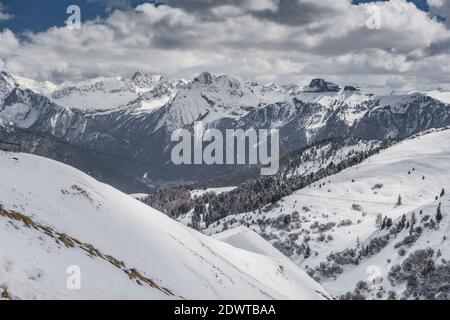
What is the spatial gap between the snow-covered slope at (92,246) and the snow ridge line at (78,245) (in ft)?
0.27

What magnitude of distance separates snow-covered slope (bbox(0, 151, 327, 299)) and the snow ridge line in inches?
3.2

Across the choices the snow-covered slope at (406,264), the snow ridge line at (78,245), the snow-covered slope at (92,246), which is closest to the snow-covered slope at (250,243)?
the snow-covered slope at (406,264)

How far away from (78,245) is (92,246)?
6.69ft

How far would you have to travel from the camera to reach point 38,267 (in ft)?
76.8

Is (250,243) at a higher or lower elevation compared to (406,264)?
higher

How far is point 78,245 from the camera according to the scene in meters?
30.5

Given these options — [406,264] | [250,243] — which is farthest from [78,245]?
[406,264]

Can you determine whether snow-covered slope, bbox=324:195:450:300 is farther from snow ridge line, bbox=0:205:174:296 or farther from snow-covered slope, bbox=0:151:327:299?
snow ridge line, bbox=0:205:174:296

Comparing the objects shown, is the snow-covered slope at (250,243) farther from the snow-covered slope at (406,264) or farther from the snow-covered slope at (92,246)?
the snow-covered slope at (92,246)

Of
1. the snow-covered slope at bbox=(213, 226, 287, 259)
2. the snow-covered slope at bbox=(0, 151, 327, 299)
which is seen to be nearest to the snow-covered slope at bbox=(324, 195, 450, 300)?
the snow-covered slope at bbox=(213, 226, 287, 259)

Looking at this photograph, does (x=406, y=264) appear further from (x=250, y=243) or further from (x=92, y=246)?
(x=92, y=246)

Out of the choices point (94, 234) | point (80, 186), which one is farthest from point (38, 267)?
point (80, 186)

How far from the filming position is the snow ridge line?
95.0ft
